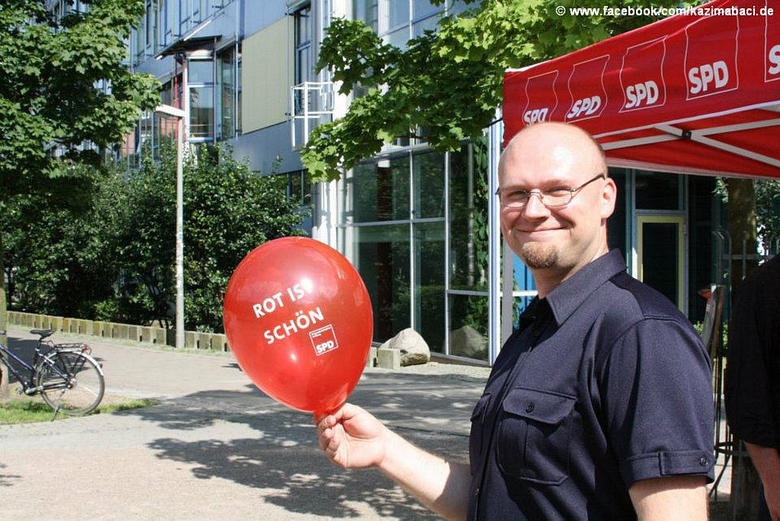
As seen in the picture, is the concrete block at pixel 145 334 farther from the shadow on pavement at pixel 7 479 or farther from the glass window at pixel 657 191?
the shadow on pavement at pixel 7 479

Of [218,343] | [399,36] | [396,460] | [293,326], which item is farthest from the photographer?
[218,343]

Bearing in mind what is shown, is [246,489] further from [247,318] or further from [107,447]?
[247,318]

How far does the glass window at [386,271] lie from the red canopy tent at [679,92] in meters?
12.0

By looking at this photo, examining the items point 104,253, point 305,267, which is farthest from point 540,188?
point 104,253

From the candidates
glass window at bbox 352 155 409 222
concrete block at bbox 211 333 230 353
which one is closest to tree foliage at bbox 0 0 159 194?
glass window at bbox 352 155 409 222

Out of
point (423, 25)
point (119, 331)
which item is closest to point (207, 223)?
point (119, 331)

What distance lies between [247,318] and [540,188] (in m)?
1.03

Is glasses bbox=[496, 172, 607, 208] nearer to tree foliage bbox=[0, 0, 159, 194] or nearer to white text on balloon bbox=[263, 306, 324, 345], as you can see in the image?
white text on balloon bbox=[263, 306, 324, 345]

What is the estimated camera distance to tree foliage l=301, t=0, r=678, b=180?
19.1 feet

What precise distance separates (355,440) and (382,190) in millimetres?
16048

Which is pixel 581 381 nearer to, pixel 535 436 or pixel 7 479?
pixel 535 436

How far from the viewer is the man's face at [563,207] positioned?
71.7 inches

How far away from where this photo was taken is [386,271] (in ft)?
59.9

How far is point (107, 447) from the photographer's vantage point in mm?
8203
